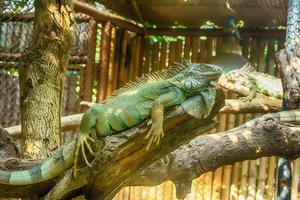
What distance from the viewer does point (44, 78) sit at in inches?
133

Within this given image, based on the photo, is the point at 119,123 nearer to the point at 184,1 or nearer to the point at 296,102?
the point at 296,102

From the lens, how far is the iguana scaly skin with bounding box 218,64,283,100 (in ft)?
18.1

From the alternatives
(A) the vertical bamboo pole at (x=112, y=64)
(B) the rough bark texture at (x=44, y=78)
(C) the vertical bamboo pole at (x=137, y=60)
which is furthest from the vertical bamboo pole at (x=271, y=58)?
(B) the rough bark texture at (x=44, y=78)

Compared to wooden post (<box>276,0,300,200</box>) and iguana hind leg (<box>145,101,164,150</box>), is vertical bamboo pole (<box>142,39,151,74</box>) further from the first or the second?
iguana hind leg (<box>145,101,164,150</box>)

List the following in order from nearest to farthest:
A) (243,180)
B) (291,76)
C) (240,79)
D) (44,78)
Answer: (44,78) < (291,76) < (240,79) < (243,180)

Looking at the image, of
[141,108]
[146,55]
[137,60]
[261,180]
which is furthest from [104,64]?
[141,108]

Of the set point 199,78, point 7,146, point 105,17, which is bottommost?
point 7,146

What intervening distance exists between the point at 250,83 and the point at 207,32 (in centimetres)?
129

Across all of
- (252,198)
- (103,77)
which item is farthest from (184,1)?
(252,198)

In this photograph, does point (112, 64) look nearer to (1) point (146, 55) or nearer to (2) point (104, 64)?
(2) point (104, 64)

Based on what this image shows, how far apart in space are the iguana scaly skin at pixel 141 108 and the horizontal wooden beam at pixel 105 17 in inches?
122

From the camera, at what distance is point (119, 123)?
99.2 inches

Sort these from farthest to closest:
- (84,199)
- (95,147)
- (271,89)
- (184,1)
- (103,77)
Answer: (103,77)
(184,1)
(271,89)
(84,199)
(95,147)

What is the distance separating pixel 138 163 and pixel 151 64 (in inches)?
171
